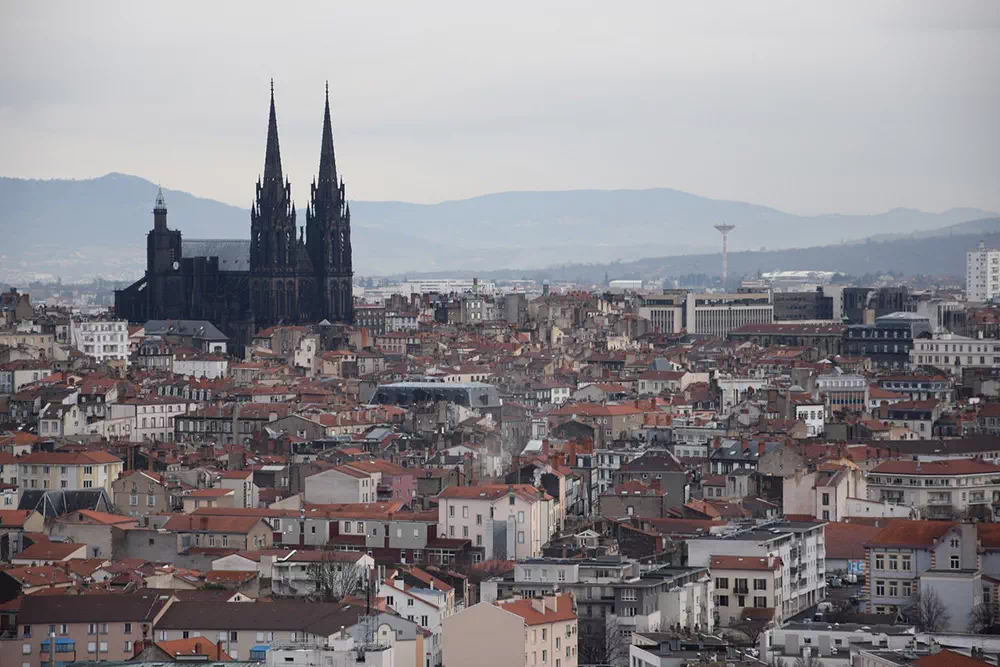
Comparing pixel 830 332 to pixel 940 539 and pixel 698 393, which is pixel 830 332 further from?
pixel 940 539

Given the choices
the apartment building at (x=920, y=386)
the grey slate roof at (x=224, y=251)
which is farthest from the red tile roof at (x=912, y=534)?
the grey slate roof at (x=224, y=251)

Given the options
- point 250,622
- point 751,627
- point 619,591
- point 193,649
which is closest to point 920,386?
point 751,627

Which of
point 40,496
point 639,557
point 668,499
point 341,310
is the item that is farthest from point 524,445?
point 341,310

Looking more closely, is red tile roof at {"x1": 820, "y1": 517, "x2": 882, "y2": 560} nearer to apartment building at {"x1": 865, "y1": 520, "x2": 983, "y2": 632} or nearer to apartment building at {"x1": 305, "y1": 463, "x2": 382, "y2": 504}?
apartment building at {"x1": 865, "y1": 520, "x2": 983, "y2": 632}

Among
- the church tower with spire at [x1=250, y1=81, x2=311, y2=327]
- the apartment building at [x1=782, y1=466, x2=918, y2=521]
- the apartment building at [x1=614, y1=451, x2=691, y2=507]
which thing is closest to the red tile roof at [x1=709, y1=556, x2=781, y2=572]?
the apartment building at [x1=782, y1=466, x2=918, y2=521]

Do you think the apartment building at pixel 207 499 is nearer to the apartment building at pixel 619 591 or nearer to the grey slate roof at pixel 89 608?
the apartment building at pixel 619 591

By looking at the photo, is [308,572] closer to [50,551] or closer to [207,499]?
[50,551]
